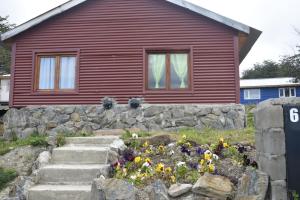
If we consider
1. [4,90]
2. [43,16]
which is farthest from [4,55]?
[43,16]

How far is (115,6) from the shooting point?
1163 cm

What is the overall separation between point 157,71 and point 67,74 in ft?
9.68

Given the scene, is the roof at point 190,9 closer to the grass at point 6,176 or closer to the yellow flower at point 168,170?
the grass at point 6,176

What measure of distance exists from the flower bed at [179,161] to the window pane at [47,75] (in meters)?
5.65

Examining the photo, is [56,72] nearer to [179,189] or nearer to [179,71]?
[179,71]

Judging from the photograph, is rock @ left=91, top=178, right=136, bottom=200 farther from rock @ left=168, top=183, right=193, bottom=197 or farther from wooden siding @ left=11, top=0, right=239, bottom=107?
wooden siding @ left=11, top=0, right=239, bottom=107

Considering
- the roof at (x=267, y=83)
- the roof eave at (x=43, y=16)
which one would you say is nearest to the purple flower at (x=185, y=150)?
the roof eave at (x=43, y=16)

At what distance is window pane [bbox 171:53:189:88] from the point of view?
11038 millimetres

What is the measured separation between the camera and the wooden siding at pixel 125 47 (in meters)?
10.9

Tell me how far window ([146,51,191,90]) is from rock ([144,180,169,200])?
652cm

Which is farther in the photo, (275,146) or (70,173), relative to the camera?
(70,173)

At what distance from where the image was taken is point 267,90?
31797mm

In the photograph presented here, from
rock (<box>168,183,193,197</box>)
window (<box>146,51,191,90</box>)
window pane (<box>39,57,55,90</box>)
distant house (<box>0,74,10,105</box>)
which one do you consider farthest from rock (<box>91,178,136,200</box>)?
distant house (<box>0,74,10,105</box>)

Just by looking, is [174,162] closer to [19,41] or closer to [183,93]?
[183,93]
